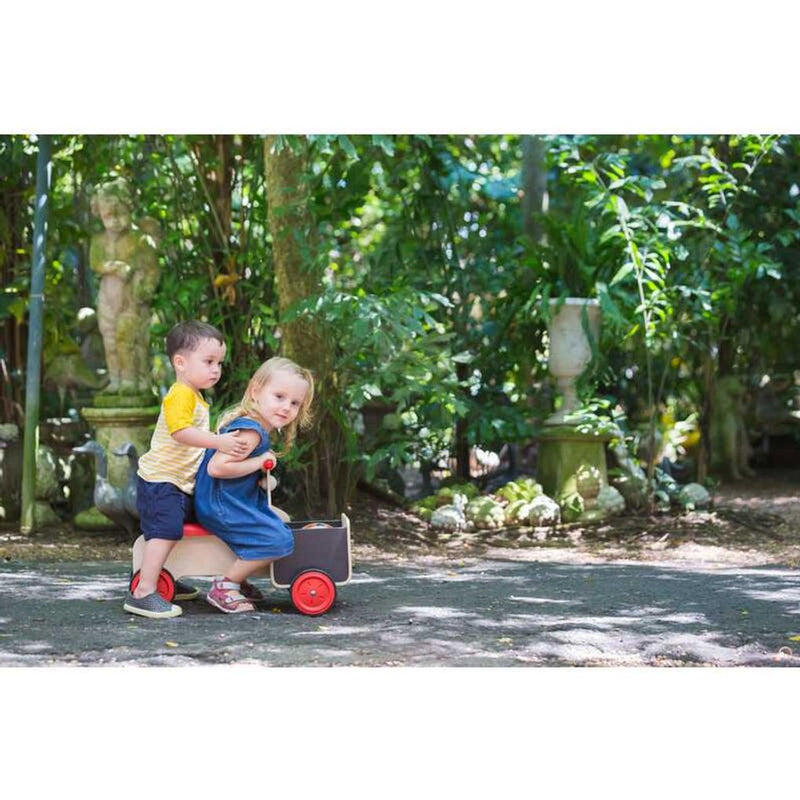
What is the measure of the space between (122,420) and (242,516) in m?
2.56

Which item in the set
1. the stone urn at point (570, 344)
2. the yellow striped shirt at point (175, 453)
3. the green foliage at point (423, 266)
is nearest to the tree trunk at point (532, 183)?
the green foliage at point (423, 266)

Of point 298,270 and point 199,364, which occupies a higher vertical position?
point 298,270

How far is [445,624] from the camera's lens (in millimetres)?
3559

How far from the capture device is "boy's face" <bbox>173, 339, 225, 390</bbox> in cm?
378

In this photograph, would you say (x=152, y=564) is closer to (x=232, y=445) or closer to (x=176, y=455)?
(x=176, y=455)

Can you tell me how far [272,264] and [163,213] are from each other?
0.85 meters

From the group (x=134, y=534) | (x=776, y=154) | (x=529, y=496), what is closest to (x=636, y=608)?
(x=529, y=496)

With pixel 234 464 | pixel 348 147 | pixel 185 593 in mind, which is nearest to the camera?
pixel 234 464

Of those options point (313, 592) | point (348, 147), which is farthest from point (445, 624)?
point (348, 147)

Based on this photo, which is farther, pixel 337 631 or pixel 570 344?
pixel 570 344

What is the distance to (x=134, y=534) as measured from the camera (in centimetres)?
579

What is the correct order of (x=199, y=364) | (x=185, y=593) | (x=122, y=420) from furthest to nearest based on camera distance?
(x=122, y=420), (x=185, y=593), (x=199, y=364)

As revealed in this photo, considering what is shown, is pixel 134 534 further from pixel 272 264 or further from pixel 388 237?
pixel 388 237

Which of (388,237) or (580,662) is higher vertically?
(388,237)
